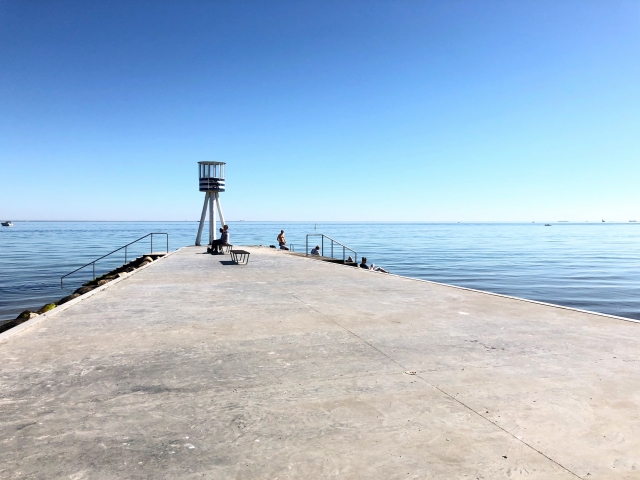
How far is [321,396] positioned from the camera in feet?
12.9

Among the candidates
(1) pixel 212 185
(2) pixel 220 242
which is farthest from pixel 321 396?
(1) pixel 212 185

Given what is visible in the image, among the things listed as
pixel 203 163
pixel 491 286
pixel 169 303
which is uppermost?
pixel 203 163

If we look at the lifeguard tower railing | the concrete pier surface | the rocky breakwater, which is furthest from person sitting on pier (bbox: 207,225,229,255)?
the concrete pier surface

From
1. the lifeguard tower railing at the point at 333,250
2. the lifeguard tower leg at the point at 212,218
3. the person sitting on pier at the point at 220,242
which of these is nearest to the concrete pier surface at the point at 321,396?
the lifeguard tower railing at the point at 333,250

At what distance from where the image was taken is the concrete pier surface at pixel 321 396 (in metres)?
2.89

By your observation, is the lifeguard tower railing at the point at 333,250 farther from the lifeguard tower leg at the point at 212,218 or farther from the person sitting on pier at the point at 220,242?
the lifeguard tower leg at the point at 212,218

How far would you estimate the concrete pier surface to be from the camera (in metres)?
2.89

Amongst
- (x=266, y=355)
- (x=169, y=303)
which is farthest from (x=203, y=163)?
(x=266, y=355)

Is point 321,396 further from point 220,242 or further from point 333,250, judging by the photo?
point 333,250

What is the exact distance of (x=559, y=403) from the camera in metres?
3.78

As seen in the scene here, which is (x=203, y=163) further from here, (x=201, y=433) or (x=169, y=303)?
(x=201, y=433)

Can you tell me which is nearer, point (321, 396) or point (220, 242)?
point (321, 396)

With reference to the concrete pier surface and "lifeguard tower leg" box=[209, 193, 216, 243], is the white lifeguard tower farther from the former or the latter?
the concrete pier surface

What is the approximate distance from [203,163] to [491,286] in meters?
20.1
